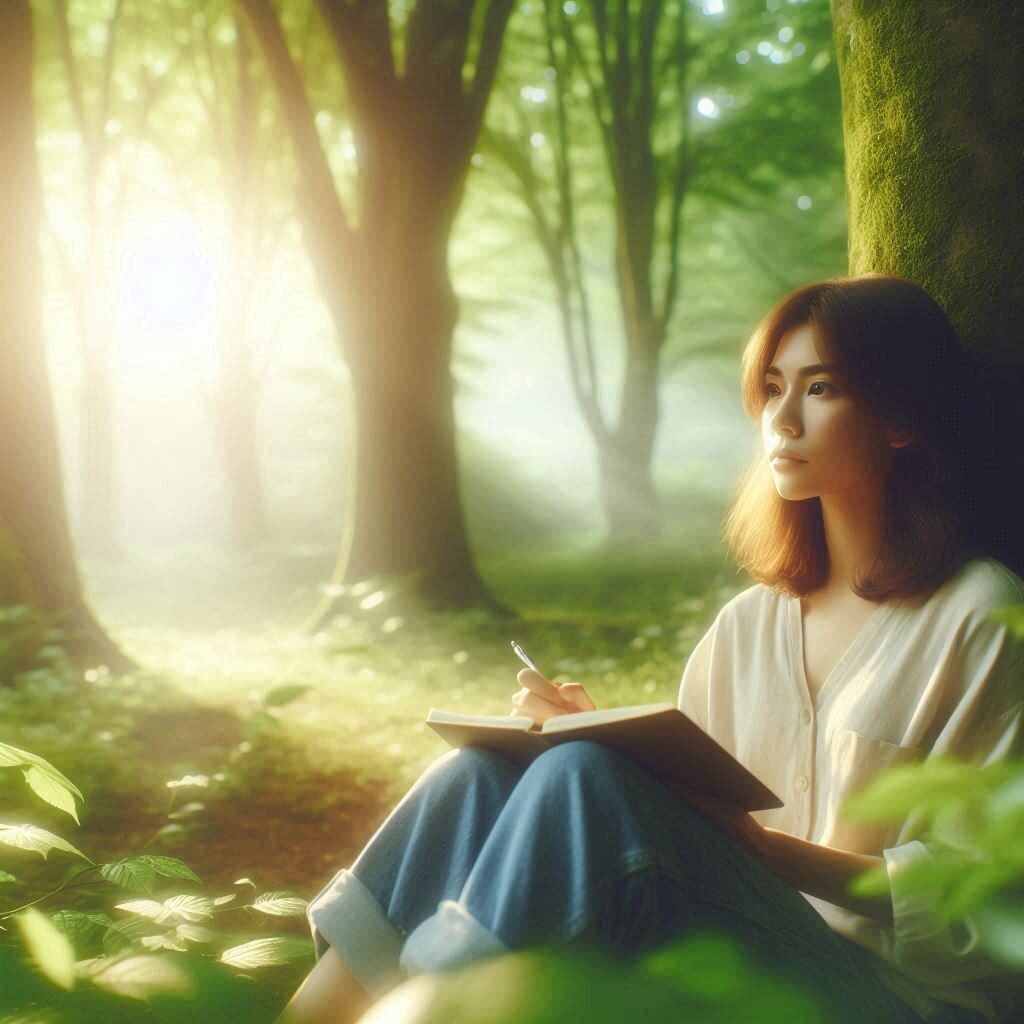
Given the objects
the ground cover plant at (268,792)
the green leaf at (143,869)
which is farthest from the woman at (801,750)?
the green leaf at (143,869)

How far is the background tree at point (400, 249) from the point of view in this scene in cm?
661

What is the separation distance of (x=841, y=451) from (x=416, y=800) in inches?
A: 43.5

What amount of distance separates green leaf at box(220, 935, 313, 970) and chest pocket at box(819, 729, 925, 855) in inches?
39.6

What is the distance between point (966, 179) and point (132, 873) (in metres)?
2.25

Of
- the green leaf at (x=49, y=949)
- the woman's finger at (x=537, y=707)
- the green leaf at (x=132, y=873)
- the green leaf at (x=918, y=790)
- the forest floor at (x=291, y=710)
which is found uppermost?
the green leaf at (x=918, y=790)

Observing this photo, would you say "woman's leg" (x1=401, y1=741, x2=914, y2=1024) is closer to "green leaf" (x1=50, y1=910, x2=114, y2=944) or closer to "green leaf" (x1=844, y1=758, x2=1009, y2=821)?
"green leaf" (x1=50, y1=910, x2=114, y2=944)

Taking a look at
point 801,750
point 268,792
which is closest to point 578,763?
point 801,750

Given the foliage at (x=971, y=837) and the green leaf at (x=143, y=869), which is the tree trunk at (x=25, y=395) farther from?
the foliage at (x=971, y=837)

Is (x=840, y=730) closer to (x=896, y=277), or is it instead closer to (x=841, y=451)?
(x=841, y=451)

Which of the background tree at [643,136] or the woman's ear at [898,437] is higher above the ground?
the background tree at [643,136]

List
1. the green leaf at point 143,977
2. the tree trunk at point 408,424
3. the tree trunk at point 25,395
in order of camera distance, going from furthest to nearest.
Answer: the tree trunk at point 408,424, the tree trunk at point 25,395, the green leaf at point 143,977

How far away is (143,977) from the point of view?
39.2 inches

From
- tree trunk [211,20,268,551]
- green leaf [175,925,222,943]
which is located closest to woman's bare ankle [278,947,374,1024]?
green leaf [175,925,222,943]

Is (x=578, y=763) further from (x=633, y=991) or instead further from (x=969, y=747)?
(x=633, y=991)
